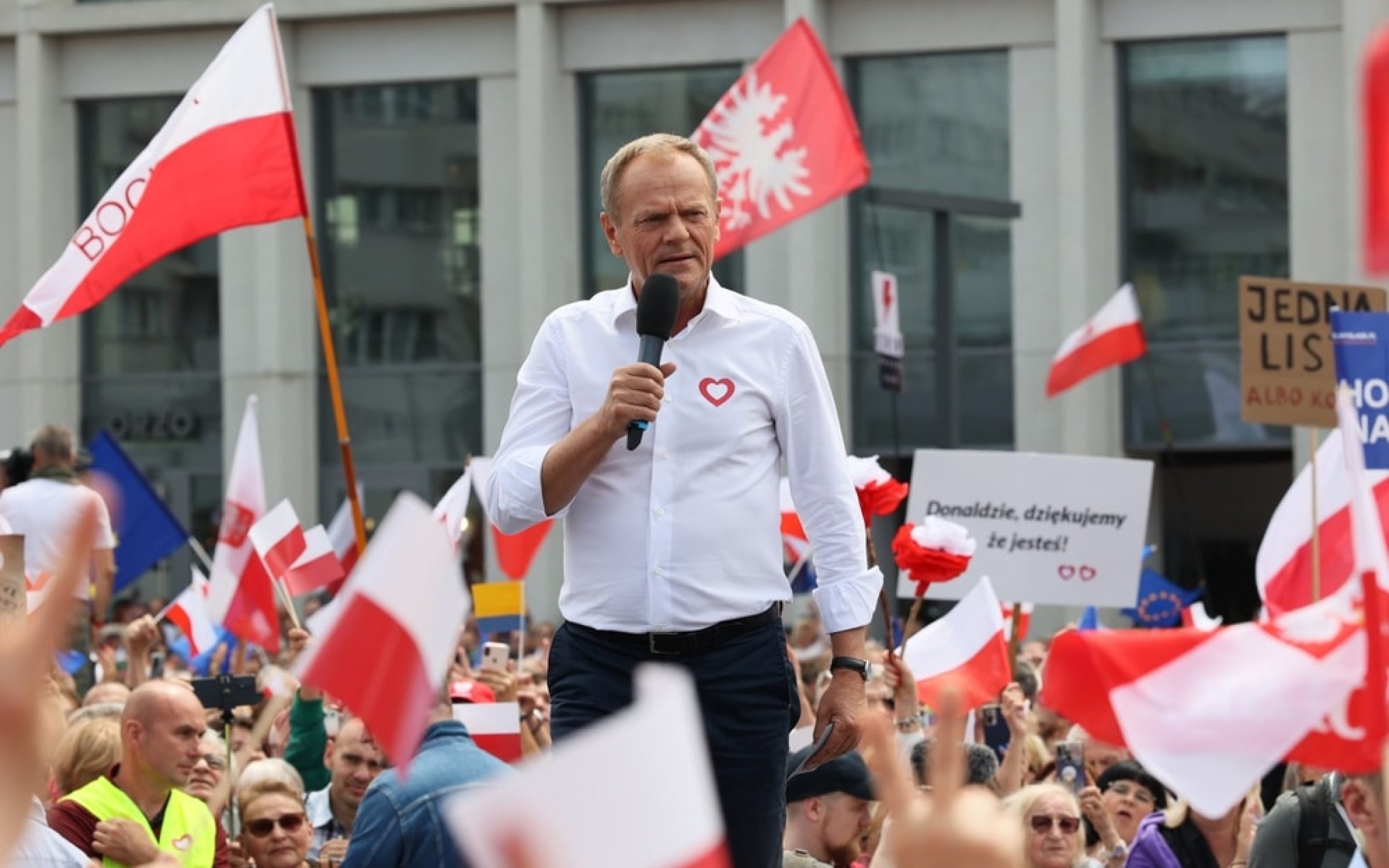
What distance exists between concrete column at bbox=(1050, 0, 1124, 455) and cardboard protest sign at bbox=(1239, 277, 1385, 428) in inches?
513

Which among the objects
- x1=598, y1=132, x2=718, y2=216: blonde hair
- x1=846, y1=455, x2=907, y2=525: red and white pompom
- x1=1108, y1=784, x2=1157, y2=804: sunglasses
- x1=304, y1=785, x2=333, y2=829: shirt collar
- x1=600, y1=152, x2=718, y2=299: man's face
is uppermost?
x1=598, y1=132, x2=718, y2=216: blonde hair

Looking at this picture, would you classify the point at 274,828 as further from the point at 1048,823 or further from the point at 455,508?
the point at 455,508

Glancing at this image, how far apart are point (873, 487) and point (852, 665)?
2.67 meters

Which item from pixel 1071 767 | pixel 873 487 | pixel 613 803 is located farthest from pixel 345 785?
pixel 613 803

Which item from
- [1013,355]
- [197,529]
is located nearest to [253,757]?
[1013,355]

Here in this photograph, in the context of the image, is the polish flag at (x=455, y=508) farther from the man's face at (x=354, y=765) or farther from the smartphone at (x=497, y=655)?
the man's face at (x=354, y=765)

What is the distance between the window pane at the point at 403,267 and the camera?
91.5 ft

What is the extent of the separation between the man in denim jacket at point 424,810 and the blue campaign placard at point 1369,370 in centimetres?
448

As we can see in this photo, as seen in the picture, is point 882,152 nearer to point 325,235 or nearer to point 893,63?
point 893,63

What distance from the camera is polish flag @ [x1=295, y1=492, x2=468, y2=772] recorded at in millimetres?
3256

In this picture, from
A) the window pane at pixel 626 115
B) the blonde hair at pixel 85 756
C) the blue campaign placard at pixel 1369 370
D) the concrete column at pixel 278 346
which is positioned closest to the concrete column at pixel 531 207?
the window pane at pixel 626 115

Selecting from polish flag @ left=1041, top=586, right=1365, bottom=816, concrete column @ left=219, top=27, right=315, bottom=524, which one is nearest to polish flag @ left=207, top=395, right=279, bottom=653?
polish flag @ left=1041, top=586, right=1365, bottom=816

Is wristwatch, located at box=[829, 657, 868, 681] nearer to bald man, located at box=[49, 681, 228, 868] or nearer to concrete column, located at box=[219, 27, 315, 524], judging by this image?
bald man, located at box=[49, 681, 228, 868]

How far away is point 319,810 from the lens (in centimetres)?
861
